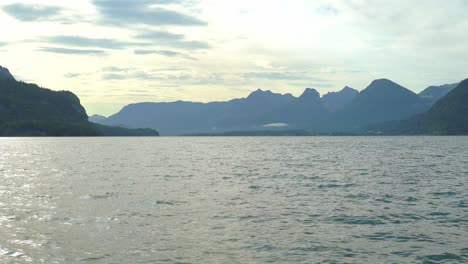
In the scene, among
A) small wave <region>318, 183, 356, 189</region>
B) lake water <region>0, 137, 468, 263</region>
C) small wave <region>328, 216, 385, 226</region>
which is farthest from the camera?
small wave <region>318, 183, 356, 189</region>

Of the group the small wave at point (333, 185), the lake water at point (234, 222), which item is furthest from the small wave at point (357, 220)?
the small wave at point (333, 185)

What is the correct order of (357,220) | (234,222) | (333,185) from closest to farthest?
(234,222)
(357,220)
(333,185)

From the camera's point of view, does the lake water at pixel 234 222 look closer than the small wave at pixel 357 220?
Yes

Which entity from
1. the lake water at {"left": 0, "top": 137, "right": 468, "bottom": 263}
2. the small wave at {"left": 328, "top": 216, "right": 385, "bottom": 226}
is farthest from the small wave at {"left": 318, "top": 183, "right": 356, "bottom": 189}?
the small wave at {"left": 328, "top": 216, "right": 385, "bottom": 226}

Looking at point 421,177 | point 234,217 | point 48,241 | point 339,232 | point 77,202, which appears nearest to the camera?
point 48,241

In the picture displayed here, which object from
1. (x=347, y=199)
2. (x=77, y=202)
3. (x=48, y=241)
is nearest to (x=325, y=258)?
(x=48, y=241)

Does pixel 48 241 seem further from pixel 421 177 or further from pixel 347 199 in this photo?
pixel 421 177

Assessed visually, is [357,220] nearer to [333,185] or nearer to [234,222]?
[234,222]

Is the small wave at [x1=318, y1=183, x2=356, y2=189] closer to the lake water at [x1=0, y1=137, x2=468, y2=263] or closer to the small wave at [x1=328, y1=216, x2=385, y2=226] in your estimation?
the lake water at [x1=0, y1=137, x2=468, y2=263]

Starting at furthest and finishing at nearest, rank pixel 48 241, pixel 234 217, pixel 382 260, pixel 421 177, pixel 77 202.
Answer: pixel 421 177 → pixel 77 202 → pixel 234 217 → pixel 48 241 → pixel 382 260

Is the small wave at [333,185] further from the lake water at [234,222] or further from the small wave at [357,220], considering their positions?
the small wave at [357,220]

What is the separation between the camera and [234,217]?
37219mm

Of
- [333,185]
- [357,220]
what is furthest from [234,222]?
[333,185]

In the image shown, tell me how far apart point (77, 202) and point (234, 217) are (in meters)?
17.9
